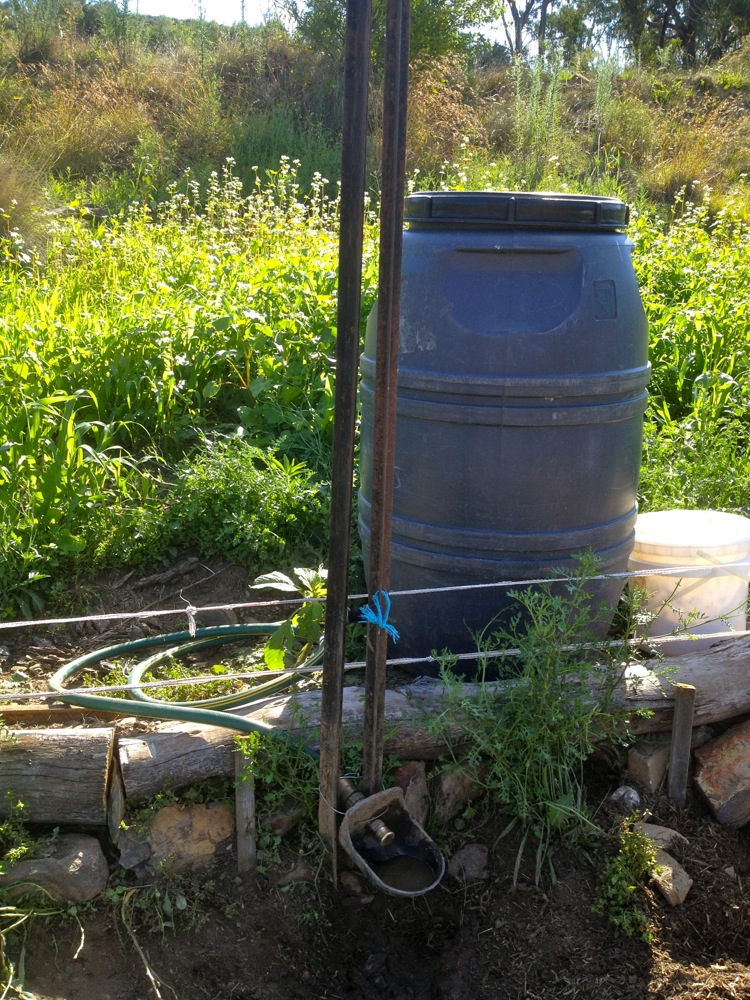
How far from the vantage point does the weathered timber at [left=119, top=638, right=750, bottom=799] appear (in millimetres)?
2131

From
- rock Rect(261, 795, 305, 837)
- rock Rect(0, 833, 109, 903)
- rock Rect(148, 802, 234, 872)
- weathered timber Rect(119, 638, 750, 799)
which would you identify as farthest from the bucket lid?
rock Rect(0, 833, 109, 903)

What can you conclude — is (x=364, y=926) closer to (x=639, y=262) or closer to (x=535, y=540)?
(x=535, y=540)

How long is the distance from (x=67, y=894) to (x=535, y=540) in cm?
132

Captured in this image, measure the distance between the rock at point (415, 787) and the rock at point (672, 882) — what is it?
0.53m

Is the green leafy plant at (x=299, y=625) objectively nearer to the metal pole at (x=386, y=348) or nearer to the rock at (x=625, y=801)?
the metal pole at (x=386, y=348)

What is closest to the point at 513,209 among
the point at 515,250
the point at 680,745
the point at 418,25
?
the point at 515,250

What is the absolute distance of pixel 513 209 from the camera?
2.26 metres

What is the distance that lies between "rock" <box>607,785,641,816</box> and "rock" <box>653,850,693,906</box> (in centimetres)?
14

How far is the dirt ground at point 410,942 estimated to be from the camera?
6.42 feet

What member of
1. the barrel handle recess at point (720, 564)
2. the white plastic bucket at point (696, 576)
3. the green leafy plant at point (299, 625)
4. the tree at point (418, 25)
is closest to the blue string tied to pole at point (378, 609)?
the green leafy plant at point (299, 625)

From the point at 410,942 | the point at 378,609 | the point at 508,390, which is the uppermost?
the point at 508,390

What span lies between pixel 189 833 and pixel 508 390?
1.24 meters

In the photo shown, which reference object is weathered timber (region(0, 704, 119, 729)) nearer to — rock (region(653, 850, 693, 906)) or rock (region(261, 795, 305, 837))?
rock (region(261, 795, 305, 837))

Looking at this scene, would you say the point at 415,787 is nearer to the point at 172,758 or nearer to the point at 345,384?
the point at 172,758
